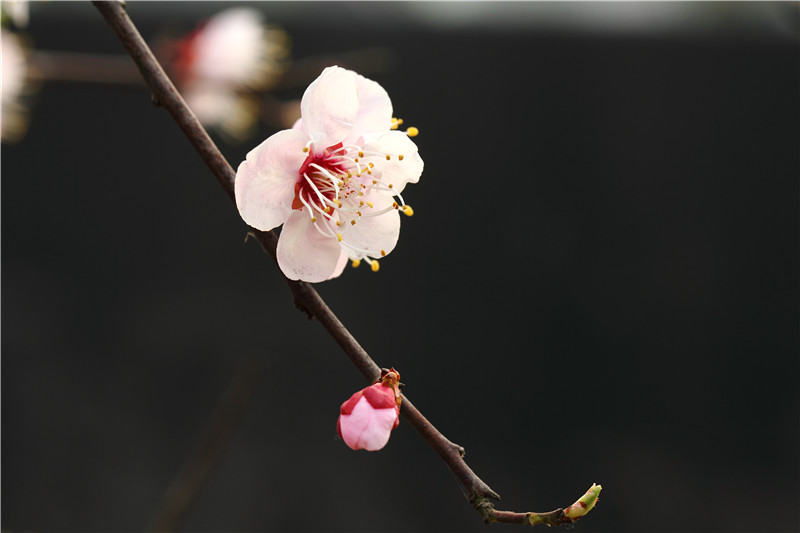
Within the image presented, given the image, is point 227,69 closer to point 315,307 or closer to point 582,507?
point 315,307

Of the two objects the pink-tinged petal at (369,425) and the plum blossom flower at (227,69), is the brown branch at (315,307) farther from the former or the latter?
the plum blossom flower at (227,69)

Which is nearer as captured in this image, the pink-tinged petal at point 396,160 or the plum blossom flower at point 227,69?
the pink-tinged petal at point 396,160

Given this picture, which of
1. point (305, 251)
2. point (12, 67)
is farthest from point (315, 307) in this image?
point (12, 67)

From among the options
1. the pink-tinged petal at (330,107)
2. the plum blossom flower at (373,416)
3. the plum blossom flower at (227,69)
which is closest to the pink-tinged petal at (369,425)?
the plum blossom flower at (373,416)

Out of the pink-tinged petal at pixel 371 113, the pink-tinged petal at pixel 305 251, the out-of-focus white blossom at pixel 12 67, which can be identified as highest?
the pink-tinged petal at pixel 371 113

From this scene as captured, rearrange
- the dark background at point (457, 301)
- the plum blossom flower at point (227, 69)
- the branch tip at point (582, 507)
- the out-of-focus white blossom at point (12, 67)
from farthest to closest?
the dark background at point (457, 301) → the plum blossom flower at point (227, 69) → the out-of-focus white blossom at point (12, 67) → the branch tip at point (582, 507)

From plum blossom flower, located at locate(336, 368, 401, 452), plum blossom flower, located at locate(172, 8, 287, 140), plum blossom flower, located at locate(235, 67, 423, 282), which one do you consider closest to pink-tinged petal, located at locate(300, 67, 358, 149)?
plum blossom flower, located at locate(235, 67, 423, 282)
